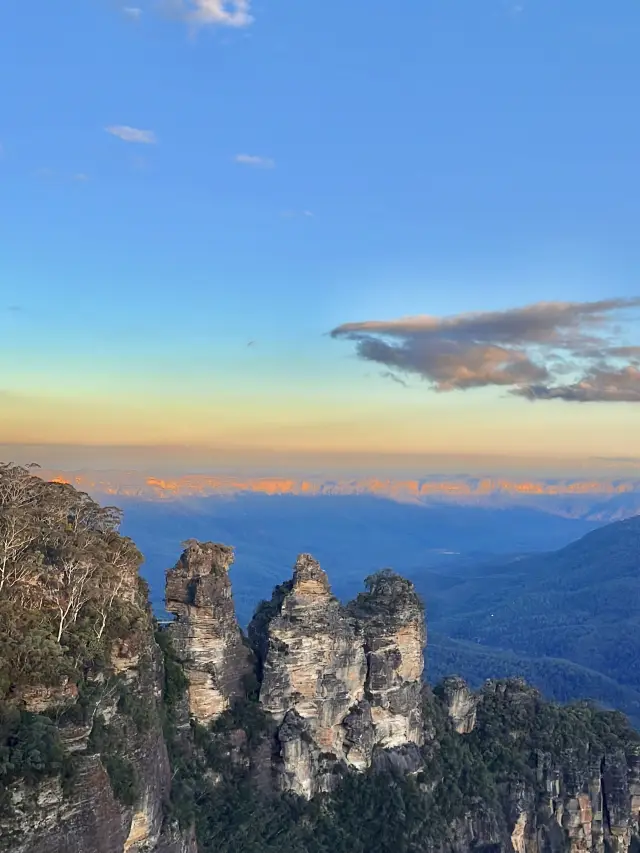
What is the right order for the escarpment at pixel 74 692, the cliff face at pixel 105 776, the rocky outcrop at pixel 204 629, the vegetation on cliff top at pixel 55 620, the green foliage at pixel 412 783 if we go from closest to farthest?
the cliff face at pixel 105 776, the escarpment at pixel 74 692, the vegetation on cliff top at pixel 55 620, the green foliage at pixel 412 783, the rocky outcrop at pixel 204 629

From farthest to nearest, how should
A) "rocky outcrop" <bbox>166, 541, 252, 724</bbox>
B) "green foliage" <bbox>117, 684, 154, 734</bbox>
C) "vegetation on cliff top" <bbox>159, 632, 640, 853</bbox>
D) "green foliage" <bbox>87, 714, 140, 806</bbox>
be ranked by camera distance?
1. "rocky outcrop" <bbox>166, 541, 252, 724</bbox>
2. "vegetation on cliff top" <bbox>159, 632, 640, 853</bbox>
3. "green foliage" <bbox>117, 684, 154, 734</bbox>
4. "green foliage" <bbox>87, 714, 140, 806</bbox>

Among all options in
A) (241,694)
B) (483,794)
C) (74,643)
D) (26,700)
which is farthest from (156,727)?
(483,794)

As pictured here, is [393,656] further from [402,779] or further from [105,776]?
[105,776]

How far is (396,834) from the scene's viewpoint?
48.7 metres

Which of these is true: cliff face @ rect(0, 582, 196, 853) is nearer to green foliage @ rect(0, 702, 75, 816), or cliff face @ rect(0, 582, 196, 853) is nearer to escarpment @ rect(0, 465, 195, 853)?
escarpment @ rect(0, 465, 195, 853)

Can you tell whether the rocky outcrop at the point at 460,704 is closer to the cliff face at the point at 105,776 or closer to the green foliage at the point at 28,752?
the cliff face at the point at 105,776

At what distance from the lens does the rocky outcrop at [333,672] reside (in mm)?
48406

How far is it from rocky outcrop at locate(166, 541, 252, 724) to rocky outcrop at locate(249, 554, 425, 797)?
3009 millimetres

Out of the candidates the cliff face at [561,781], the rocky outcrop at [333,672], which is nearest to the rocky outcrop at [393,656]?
the rocky outcrop at [333,672]

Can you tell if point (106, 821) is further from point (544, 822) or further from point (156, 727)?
point (544, 822)

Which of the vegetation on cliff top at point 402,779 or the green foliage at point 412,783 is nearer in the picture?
the vegetation on cliff top at point 402,779

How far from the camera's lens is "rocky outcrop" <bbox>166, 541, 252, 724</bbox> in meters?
45.8

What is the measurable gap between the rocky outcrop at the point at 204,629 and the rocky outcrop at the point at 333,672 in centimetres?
301

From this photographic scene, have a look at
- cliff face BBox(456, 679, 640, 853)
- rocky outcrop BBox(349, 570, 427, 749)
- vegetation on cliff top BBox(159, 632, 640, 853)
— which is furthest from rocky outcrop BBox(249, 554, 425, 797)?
cliff face BBox(456, 679, 640, 853)
